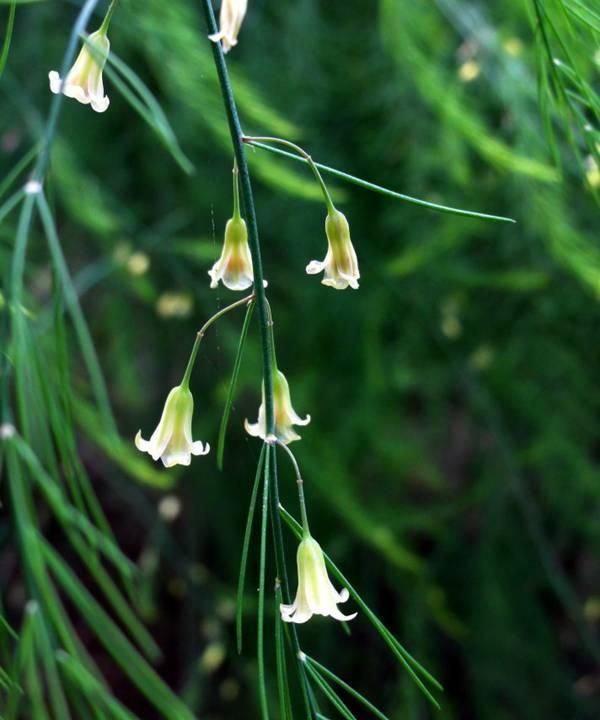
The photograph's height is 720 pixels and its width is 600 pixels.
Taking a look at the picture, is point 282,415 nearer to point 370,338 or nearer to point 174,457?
point 174,457

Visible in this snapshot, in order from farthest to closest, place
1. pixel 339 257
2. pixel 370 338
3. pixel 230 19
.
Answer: pixel 370 338 < pixel 339 257 < pixel 230 19

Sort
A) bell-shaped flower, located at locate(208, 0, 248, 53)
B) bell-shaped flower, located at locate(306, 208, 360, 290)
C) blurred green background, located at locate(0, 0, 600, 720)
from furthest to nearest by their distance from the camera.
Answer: blurred green background, located at locate(0, 0, 600, 720)
bell-shaped flower, located at locate(306, 208, 360, 290)
bell-shaped flower, located at locate(208, 0, 248, 53)

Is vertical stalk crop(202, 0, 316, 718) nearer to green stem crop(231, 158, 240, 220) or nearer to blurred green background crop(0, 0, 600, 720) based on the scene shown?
green stem crop(231, 158, 240, 220)

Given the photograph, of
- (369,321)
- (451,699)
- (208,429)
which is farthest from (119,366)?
(451,699)

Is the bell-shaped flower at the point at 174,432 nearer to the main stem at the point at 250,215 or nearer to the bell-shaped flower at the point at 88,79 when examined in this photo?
the main stem at the point at 250,215

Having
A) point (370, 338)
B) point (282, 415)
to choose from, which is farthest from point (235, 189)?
point (370, 338)

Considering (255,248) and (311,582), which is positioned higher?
(255,248)

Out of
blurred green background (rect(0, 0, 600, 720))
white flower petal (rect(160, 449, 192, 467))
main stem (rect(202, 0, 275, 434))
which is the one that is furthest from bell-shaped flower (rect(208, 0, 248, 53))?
blurred green background (rect(0, 0, 600, 720))
